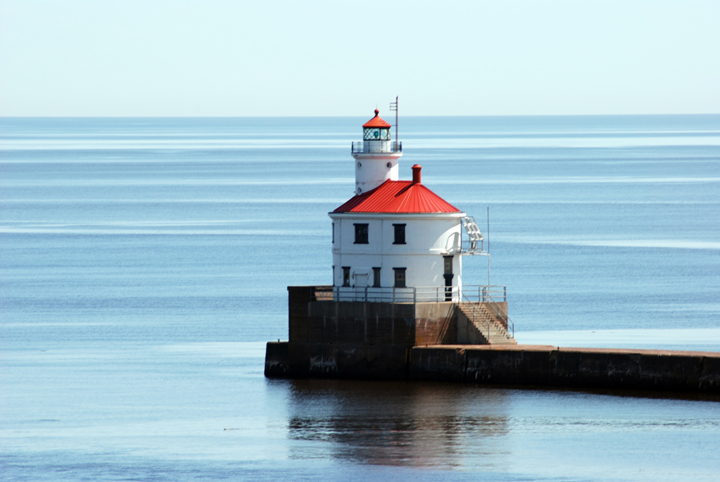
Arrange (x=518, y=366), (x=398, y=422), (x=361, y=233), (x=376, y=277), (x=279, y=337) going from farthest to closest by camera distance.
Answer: (x=279, y=337) < (x=361, y=233) < (x=376, y=277) < (x=518, y=366) < (x=398, y=422)

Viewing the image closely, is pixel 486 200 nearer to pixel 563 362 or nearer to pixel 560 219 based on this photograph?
pixel 560 219

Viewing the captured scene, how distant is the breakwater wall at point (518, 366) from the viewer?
38688 millimetres

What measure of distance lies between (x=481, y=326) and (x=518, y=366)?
194 centimetres

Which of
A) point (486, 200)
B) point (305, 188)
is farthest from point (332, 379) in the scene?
point (305, 188)

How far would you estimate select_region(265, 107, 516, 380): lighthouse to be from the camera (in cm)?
4188

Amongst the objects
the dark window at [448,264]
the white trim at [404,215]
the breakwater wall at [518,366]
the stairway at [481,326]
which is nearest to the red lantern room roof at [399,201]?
the white trim at [404,215]

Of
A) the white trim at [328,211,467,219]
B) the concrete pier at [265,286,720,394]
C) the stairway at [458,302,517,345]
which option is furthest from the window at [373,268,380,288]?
the stairway at [458,302,517,345]

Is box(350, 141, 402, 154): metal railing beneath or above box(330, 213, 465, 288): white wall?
→ above

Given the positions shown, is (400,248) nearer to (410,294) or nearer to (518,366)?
(410,294)

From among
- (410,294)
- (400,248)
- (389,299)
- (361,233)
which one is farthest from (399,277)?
(361,233)

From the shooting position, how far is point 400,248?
42.7m

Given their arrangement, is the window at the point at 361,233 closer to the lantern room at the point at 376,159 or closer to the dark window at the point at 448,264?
the dark window at the point at 448,264

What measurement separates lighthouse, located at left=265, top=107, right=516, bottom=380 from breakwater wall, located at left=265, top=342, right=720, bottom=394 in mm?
45

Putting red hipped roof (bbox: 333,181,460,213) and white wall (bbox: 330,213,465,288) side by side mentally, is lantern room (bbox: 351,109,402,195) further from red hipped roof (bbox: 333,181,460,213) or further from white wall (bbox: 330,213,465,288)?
white wall (bbox: 330,213,465,288)
